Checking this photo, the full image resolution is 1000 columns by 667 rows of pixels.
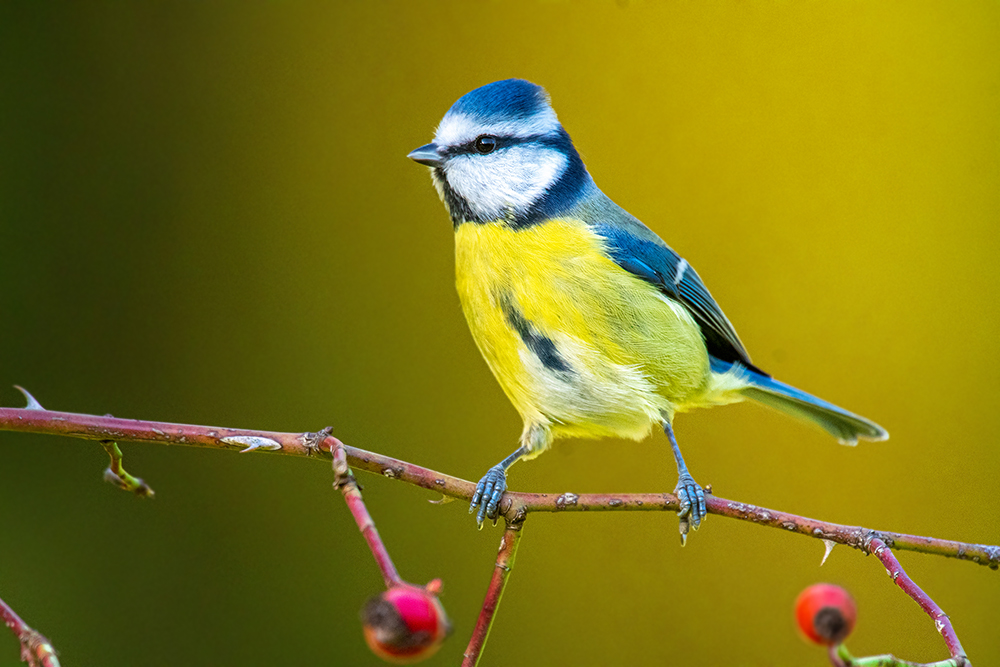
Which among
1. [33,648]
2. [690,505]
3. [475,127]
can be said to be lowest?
[33,648]

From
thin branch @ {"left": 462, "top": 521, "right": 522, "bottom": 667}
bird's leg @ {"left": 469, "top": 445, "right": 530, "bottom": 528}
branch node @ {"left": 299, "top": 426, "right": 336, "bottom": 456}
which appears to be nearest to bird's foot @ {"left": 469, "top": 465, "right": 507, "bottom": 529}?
bird's leg @ {"left": 469, "top": 445, "right": 530, "bottom": 528}

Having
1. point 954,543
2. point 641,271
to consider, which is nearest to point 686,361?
point 641,271

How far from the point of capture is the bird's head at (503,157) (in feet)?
3.16

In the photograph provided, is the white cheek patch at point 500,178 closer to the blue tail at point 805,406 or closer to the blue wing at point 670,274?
the blue wing at point 670,274

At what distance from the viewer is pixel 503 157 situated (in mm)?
1003

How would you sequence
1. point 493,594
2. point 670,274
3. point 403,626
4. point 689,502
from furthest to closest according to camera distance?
point 670,274, point 689,502, point 493,594, point 403,626

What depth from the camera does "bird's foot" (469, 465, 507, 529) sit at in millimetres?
925

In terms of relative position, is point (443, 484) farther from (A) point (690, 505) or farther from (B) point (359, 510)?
(A) point (690, 505)

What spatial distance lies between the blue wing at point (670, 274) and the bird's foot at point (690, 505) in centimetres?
26

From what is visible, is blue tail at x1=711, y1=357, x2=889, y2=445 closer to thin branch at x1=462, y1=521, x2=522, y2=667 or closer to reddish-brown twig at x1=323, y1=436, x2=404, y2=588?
thin branch at x1=462, y1=521, x2=522, y2=667

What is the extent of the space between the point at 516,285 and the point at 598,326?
11 cm

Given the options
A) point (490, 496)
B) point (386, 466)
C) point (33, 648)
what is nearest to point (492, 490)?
point (490, 496)

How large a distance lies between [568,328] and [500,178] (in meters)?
0.20

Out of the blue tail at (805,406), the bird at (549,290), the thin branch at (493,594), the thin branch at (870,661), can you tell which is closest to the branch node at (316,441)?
the thin branch at (493,594)
